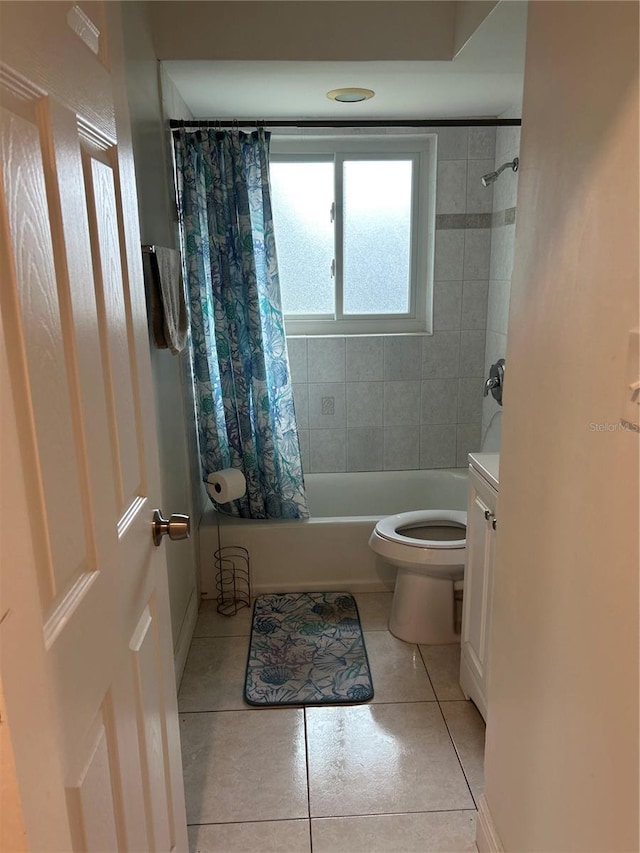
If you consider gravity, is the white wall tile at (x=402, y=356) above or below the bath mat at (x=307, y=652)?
above

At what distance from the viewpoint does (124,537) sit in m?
1.06

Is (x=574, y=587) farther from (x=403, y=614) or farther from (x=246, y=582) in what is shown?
(x=246, y=582)

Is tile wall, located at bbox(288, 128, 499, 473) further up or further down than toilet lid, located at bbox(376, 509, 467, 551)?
further up

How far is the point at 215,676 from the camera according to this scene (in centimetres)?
236

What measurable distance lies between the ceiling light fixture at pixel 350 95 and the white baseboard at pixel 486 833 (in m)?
2.55

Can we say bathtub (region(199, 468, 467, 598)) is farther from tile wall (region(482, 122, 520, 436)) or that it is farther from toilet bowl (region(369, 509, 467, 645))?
tile wall (region(482, 122, 520, 436))

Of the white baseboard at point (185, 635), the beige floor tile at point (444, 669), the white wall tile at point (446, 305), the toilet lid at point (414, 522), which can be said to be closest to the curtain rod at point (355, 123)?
the white wall tile at point (446, 305)

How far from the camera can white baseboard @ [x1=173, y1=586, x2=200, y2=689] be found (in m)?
2.33

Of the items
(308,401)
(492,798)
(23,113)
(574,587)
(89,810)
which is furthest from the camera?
(308,401)

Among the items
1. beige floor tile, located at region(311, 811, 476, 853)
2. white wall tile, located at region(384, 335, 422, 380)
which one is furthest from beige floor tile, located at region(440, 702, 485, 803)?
white wall tile, located at region(384, 335, 422, 380)

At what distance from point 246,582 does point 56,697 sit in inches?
88.2

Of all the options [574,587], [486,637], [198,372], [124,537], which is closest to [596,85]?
[574,587]

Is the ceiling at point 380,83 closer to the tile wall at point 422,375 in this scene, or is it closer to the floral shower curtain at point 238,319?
the floral shower curtain at point 238,319

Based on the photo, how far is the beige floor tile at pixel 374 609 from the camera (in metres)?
2.69
